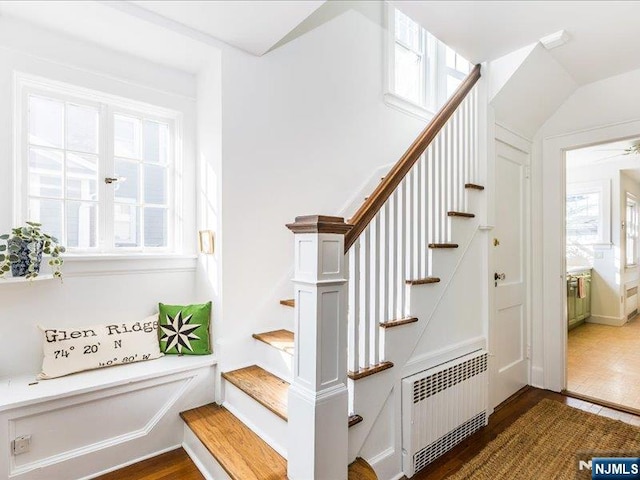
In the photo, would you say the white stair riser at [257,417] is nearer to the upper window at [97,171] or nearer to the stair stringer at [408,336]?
the stair stringer at [408,336]

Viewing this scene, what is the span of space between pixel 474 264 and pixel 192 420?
2.10 metres

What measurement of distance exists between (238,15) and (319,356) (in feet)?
6.21

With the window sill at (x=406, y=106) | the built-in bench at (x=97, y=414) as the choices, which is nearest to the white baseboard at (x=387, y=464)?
the built-in bench at (x=97, y=414)

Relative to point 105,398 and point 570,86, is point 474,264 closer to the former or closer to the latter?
point 570,86

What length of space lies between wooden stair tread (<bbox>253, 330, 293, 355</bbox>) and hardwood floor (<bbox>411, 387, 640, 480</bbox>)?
980mm

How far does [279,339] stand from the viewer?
2270 mm

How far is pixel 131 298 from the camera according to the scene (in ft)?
7.64

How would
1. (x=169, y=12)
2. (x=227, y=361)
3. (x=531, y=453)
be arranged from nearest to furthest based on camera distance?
(x=169, y=12)
(x=531, y=453)
(x=227, y=361)

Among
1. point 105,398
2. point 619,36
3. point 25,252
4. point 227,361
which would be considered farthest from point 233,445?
point 619,36

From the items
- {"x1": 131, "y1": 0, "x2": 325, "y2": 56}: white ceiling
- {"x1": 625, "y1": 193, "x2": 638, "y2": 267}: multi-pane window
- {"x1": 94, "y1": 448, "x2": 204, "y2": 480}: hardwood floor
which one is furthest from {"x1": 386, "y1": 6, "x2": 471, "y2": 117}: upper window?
{"x1": 625, "y1": 193, "x2": 638, "y2": 267}: multi-pane window

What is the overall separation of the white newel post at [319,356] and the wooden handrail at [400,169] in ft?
0.41

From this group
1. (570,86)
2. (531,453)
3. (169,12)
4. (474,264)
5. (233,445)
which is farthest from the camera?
(570,86)

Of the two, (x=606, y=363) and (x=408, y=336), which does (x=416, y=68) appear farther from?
(x=606, y=363)
